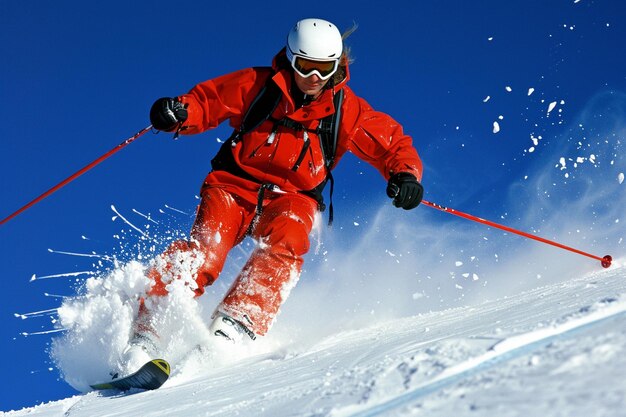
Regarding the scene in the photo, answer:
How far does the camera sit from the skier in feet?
15.0

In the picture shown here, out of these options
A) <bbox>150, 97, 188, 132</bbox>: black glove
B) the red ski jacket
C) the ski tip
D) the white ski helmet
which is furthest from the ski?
the white ski helmet

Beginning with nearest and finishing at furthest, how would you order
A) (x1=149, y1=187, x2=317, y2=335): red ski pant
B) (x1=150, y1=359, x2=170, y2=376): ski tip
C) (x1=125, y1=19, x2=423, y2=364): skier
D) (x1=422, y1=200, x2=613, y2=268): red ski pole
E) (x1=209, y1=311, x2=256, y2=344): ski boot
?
(x1=150, y1=359, x2=170, y2=376): ski tip
(x1=209, y1=311, x2=256, y2=344): ski boot
(x1=149, y1=187, x2=317, y2=335): red ski pant
(x1=125, y1=19, x2=423, y2=364): skier
(x1=422, y1=200, x2=613, y2=268): red ski pole

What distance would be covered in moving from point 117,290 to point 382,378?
3398mm

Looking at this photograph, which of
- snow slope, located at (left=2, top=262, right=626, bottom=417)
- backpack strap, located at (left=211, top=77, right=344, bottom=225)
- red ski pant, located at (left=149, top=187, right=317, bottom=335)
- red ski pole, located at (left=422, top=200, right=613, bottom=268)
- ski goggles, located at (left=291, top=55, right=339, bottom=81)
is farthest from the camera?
A: red ski pole, located at (left=422, top=200, right=613, bottom=268)

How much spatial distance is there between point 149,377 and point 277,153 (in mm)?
2071

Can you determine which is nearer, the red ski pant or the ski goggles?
the red ski pant

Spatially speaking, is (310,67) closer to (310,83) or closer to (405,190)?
(310,83)

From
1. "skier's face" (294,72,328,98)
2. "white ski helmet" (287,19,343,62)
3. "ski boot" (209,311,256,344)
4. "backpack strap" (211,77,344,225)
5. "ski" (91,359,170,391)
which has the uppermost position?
"white ski helmet" (287,19,343,62)

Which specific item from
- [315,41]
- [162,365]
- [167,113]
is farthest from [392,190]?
[162,365]

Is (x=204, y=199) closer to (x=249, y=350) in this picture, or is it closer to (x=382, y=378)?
(x=249, y=350)

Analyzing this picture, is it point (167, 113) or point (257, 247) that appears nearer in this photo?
point (257, 247)

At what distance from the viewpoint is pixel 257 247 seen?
468 cm

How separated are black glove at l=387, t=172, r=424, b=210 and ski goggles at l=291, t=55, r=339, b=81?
100 cm

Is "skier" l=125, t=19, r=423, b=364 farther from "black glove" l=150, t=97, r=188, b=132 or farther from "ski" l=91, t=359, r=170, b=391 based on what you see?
"ski" l=91, t=359, r=170, b=391
